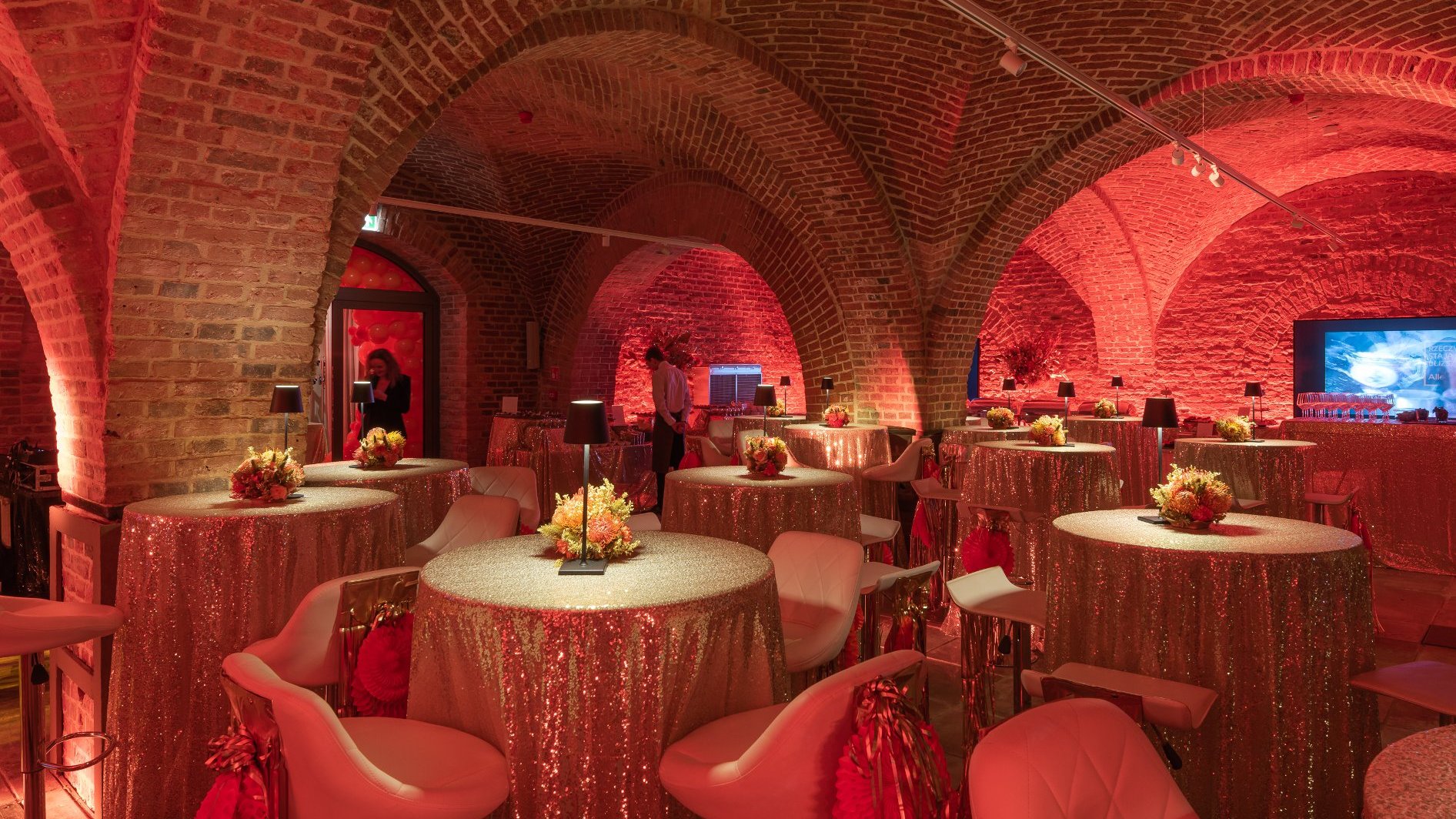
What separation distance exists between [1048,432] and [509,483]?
3641 mm

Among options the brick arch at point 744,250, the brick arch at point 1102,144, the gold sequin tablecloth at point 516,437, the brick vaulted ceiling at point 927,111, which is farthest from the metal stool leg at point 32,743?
the brick arch at point 1102,144

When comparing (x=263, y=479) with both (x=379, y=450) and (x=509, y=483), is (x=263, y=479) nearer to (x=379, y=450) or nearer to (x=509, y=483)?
(x=379, y=450)

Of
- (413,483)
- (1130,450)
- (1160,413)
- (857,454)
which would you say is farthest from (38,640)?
(1130,450)

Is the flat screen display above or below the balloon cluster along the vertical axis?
below

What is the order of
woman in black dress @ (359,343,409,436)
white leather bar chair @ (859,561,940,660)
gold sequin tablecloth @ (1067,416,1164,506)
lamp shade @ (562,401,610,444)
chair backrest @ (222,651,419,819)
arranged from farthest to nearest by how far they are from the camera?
woman in black dress @ (359,343,409,436), gold sequin tablecloth @ (1067,416,1164,506), white leather bar chair @ (859,561,940,660), lamp shade @ (562,401,610,444), chair backrest @ (222,651,419,819)

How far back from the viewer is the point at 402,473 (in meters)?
4.99

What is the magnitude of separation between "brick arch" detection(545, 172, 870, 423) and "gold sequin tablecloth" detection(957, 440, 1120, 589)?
3.64 m

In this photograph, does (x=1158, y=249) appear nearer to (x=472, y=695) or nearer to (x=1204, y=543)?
(x=1204, y=543)

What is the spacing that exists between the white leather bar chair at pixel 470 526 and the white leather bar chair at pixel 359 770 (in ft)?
7.06

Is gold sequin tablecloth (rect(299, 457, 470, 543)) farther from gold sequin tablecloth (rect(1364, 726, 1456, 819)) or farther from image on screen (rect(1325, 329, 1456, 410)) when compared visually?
image on screen (rect(1325, 329, 1456, 410))

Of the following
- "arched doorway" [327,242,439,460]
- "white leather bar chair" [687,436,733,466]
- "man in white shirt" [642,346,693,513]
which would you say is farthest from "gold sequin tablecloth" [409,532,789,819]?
"arched doorway" [327,242,439,460]

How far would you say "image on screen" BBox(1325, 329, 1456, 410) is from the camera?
10.6m

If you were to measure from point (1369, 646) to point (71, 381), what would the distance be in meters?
5.24

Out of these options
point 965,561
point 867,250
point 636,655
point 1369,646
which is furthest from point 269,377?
point 867,250
